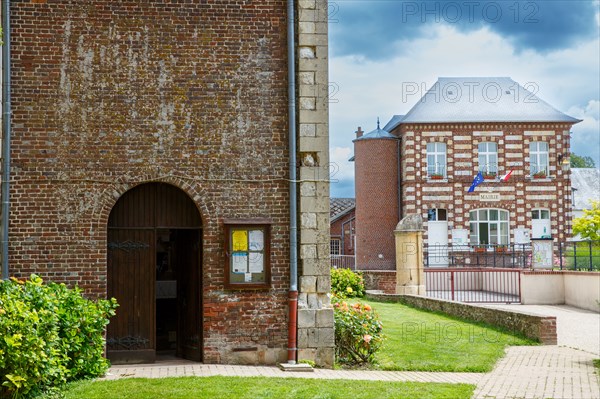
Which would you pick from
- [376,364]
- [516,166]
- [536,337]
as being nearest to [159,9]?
[376,364]

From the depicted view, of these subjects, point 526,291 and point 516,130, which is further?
point 516,130

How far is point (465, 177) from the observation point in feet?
137

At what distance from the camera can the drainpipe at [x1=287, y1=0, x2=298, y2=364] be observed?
11.8 metres

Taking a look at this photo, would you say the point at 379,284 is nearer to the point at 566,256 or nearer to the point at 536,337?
the point at 566,256

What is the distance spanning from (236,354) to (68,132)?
4.13 metres

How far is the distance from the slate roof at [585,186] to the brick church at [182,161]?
178ft

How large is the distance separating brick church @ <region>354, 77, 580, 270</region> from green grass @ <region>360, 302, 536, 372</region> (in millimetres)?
22448

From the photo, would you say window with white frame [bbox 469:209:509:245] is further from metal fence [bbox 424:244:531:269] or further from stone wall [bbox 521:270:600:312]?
stone wall [bbox 521:270:600:312]

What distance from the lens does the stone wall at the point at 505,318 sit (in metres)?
15.1

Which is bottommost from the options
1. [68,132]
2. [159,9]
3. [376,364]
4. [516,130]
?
[376,364]

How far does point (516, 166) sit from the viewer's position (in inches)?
1661

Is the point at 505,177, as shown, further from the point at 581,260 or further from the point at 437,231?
the point at 581,260

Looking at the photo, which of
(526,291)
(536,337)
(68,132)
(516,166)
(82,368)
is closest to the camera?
(82,368)

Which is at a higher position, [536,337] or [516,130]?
[516,130]
